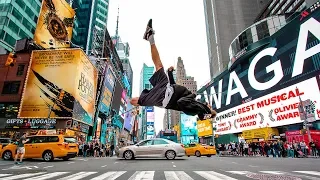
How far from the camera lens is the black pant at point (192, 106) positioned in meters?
5.87

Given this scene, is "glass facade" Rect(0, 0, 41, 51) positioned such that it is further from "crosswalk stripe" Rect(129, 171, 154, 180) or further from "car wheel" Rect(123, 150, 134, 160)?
"crosswalk stripe" Rect(129, 171, 154, 180)

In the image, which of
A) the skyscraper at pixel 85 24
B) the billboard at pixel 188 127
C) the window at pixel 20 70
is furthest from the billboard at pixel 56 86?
the billboard at pixel 188 127

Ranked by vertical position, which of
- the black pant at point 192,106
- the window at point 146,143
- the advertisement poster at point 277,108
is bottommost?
the window at point 146,143

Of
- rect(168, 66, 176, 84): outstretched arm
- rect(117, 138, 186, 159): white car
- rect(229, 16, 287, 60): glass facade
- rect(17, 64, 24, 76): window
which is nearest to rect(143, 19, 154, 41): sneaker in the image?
rect(168, 66, 176, 84): outstretched arm

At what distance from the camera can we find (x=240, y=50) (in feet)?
179

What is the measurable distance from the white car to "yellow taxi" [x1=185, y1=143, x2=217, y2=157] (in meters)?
8.33

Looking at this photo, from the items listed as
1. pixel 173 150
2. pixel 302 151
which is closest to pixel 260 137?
pixel 302 151

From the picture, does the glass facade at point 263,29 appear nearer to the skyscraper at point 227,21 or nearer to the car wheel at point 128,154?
the car wheel at point 128,154

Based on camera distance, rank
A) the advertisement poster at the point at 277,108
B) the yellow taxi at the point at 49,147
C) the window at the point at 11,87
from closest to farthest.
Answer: the yellow taxi at the point at 49,147 < the advertisement poster at the point at 277,108 < the window at the point at 11,87

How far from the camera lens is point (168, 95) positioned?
609 cm

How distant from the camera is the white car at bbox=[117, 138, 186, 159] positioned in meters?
16.6

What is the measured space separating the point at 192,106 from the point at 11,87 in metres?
38.8

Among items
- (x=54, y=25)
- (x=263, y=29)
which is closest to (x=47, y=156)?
(x=54, y=25)

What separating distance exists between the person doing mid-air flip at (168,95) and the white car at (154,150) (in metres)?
10.5
